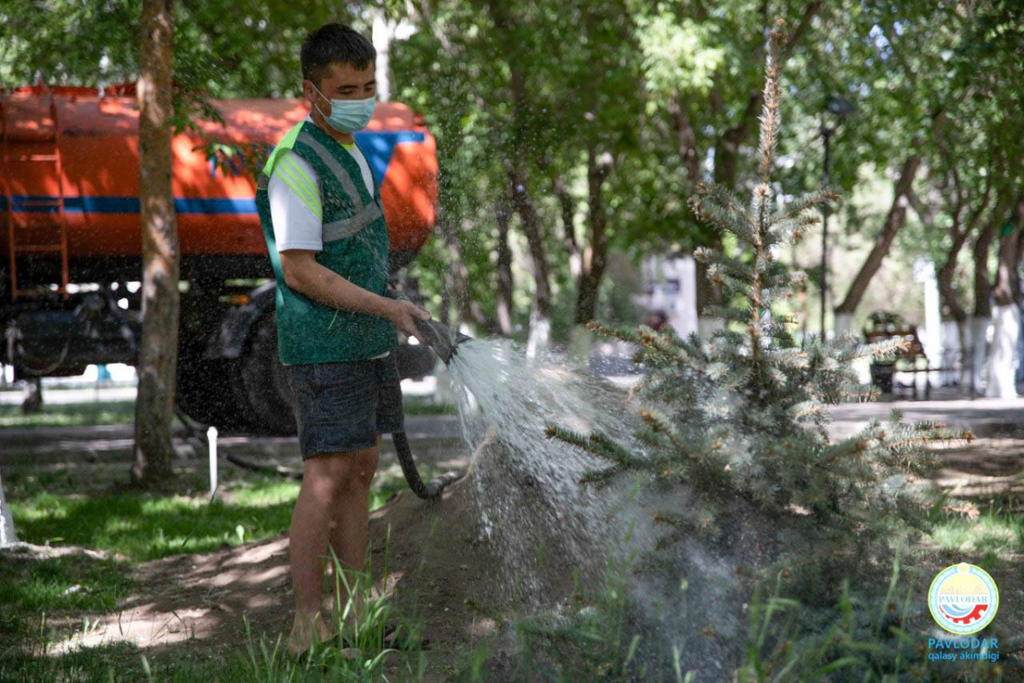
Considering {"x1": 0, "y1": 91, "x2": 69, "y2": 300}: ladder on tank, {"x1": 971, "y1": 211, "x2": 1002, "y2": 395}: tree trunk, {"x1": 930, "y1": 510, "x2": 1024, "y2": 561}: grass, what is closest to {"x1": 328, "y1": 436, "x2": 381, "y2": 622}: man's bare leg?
{"x1": 930, "y1": 510, "x2": 1024, "y2": 561}: grass

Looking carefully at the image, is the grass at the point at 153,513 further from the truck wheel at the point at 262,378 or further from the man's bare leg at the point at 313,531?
the man's bare leg at the point at 313,531

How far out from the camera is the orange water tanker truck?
8.29m

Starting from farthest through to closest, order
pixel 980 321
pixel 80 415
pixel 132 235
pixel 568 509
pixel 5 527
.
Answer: pixel 980 321, pixel 80 415, pixel 132 235, pixel 5 527, pixel 568 509

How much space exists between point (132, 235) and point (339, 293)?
6.39 metres

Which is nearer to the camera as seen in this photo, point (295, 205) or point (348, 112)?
point (295, 205)

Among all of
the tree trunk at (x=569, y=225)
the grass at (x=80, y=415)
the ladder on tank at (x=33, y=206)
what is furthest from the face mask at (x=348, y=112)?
the tree trunk at (x=569, y=225)

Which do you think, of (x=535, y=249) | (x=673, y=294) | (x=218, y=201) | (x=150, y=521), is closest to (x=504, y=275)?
(x=535, y=249)

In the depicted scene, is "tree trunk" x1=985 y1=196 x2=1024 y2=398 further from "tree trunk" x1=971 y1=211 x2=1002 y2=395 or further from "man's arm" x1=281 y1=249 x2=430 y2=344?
"man's arm" x1=281 y1=249 x2=430 y2=344

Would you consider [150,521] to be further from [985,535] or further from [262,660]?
[985,535]

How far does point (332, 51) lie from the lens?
3111 millimetres

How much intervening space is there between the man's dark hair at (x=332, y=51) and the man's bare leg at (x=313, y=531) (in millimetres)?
1121

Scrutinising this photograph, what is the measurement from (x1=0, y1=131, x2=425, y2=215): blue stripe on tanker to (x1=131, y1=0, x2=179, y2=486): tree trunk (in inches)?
46.5

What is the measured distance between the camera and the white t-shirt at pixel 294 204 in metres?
2.93

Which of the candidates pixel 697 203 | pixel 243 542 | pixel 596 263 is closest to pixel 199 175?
pixel 243 542
